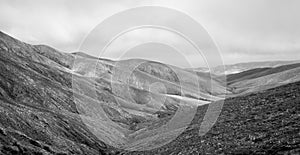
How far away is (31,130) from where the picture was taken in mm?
44344

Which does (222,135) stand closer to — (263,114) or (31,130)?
(263,114)

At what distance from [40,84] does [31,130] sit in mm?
41194

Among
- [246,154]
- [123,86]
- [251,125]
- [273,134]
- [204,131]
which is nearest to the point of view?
[246,154]

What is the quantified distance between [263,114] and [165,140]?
56.8ft

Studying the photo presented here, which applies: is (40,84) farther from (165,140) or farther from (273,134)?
(273,134)

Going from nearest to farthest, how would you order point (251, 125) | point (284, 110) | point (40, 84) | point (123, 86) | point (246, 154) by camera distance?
point (246, 154) → point (251, 125) → point (284, 110) → point (40, 84) → point (123, 86)

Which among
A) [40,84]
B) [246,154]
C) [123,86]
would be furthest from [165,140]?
[123,86]

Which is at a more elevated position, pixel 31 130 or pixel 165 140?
pixel 31 130

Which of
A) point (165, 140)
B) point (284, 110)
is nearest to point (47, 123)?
point (165, 140)

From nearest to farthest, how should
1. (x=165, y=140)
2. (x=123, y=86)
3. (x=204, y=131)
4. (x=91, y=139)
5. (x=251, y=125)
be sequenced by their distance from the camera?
(x=251, y=125) < (x=204, y=131) < (x=165, y=140) < (x=91, y=139) < (x=123, y=86)

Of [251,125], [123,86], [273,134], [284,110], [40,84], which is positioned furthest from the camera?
[123,86]

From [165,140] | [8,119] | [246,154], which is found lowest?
[165,140]

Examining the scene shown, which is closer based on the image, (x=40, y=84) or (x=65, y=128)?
(x=65, y=128)

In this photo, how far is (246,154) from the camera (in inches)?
1133
